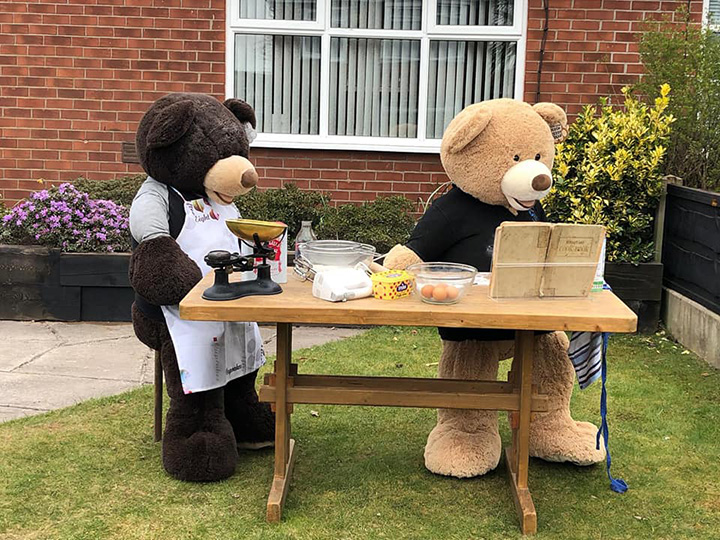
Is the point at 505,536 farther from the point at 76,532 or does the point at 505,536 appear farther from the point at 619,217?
the point at 619,217

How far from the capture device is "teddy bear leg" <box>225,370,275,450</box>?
4207 millimetres

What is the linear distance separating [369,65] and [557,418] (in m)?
4.86

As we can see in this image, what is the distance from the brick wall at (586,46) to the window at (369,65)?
0.15 meters

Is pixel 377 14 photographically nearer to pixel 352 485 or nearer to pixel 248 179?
pixel 248 179

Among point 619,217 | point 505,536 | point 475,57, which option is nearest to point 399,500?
point 505,536

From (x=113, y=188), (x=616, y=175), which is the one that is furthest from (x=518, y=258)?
(x=113, y=188)

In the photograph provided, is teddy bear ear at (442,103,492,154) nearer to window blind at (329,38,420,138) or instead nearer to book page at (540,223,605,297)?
book page at (540,223,605,297)

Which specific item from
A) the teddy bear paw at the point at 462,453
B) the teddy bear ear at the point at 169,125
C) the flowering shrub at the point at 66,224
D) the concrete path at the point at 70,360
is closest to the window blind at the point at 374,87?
the concrete path at the point at 70,360

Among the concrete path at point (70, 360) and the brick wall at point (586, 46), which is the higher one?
the brick wall at point (586, 46)

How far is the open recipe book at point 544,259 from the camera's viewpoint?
3.28m

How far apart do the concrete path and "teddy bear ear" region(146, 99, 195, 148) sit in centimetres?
194

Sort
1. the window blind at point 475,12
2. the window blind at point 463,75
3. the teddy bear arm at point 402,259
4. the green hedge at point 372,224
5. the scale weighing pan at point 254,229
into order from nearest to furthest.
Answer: the scale weighing pan at point 254,229
the teddy bear arm at point 402,259
the green hedge at point 372,224
the window blind at point 475,12
the window blind at point 463,75

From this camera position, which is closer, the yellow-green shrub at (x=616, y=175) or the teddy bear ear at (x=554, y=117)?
the teddy bear ear at (x=554, y=117)

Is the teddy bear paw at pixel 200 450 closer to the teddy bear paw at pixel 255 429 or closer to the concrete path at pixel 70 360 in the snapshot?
the teddy bear paw at pixel 255 429
